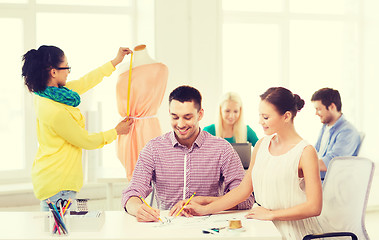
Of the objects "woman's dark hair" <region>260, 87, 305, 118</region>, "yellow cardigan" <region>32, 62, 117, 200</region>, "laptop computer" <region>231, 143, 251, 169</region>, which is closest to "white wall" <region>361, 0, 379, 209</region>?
"laptop computer" <region>231, 143, 251, 169</region>

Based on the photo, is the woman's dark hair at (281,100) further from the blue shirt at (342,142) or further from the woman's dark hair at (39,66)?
the blue shirt at (342,142)

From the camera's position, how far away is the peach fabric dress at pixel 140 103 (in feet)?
10.6

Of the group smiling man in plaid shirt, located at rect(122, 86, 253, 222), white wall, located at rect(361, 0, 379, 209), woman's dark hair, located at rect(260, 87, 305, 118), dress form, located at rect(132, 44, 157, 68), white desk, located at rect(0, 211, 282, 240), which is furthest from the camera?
white wall, located at rect(361, 0, 379, 209)

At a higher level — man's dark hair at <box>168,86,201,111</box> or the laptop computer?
man's dark hair at <box>168,86,201,111</box>

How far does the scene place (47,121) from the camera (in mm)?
2648

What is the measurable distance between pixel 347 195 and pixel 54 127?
4.98ft

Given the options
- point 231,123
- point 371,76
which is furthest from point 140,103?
point 371,76

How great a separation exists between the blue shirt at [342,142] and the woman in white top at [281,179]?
1603mm

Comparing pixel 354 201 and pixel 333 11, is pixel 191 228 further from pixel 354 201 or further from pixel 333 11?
pixel 333 11

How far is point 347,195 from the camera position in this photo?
2352 mm

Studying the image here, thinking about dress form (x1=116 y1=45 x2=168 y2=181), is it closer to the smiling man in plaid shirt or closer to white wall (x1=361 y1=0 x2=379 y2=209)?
the smiling man in plaid shirt

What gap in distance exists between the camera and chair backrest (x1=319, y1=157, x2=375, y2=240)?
2.30 metres

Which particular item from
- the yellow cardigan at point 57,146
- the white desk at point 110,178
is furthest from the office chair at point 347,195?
the white desk at point 110,178

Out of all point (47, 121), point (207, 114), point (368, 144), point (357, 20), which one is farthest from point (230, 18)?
point (47, 121)
